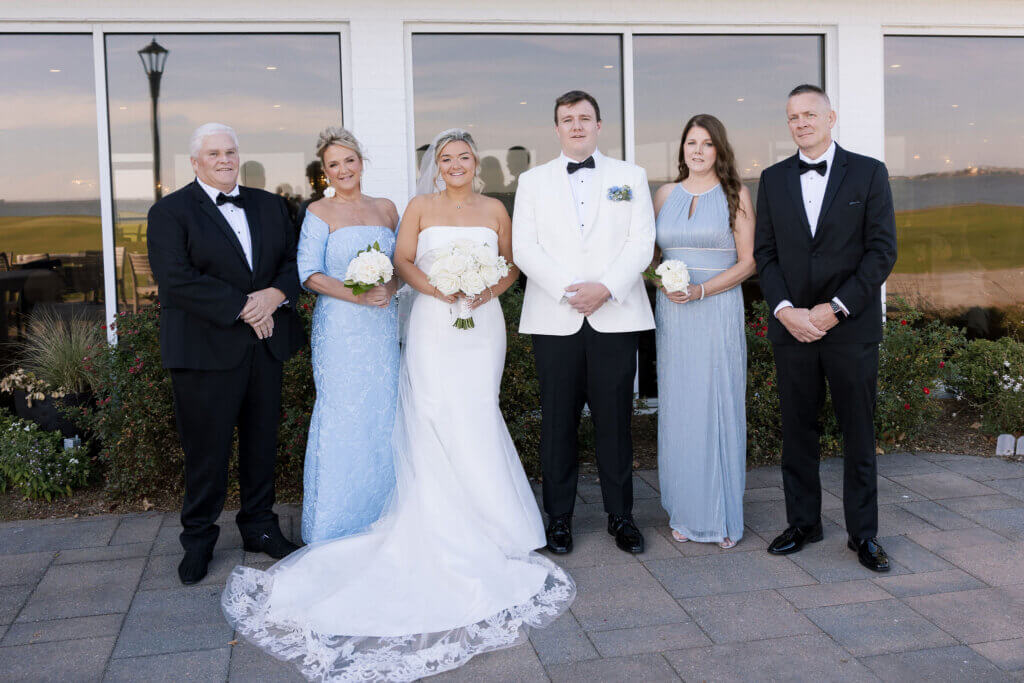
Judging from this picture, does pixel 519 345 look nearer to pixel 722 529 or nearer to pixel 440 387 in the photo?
pixel 440 387

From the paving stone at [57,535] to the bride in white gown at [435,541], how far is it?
120 cm

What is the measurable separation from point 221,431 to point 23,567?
1282mm

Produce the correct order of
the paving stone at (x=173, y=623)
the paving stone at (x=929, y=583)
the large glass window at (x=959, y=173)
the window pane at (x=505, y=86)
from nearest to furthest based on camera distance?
the paving stone at (x=173, y=623) < the paving stone at (x=929, y=583) < the window pane at (x=505, y=86) < the large glass window at (x=959, y=173)

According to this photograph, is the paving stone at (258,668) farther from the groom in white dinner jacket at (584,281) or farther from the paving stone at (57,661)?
the groom in white dinner jacket at (584,281)

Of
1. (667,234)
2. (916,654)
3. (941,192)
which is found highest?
(941,192)

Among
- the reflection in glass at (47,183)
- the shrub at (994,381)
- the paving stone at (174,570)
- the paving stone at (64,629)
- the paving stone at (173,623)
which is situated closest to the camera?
the paving stone at (173,623)

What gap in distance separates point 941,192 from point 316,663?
265 inches

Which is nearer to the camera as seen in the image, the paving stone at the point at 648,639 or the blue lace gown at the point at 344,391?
the paving stone at the point at 648,639

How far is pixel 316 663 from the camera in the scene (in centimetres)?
324

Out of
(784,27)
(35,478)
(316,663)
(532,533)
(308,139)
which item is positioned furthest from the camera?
(784,27)

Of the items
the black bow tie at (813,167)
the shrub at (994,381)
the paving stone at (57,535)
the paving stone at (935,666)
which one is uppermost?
the black bow tie at (813,167)

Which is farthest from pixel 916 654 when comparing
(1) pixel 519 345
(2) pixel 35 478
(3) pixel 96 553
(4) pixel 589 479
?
(2) pixel 35 478

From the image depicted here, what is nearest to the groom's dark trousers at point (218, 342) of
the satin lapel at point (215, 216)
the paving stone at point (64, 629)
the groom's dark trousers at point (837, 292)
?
the satin lapel at point (215, 216)

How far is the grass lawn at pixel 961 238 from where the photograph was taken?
24.9ft
